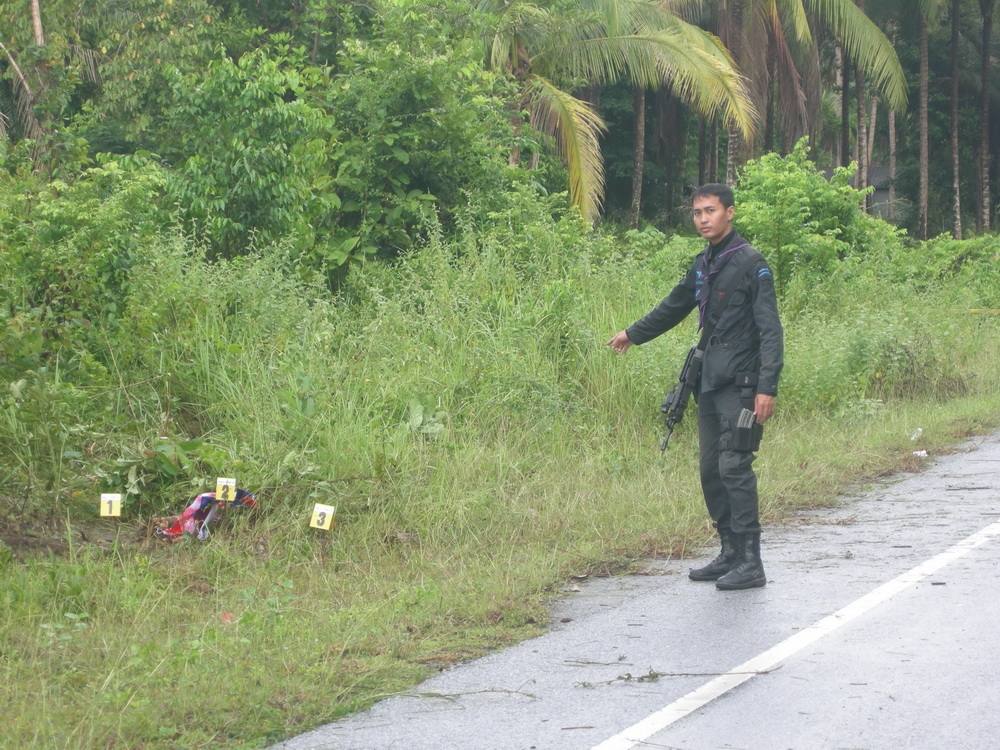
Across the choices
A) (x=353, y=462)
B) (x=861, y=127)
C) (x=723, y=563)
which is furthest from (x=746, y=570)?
(x=861, y=127)

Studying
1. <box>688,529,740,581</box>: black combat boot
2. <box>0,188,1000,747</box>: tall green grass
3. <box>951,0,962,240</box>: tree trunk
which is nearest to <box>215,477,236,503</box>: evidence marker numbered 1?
<box>0,188,1000,747</box>: tall green grass

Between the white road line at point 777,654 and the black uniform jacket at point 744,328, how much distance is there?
1150 millimetres

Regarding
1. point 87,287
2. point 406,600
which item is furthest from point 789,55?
point 406,600

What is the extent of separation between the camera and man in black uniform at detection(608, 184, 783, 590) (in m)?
6.57

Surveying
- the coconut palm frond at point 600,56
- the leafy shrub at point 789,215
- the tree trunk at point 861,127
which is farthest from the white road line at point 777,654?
the tree trunk at point 861,127

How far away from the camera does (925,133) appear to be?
35.2 meters

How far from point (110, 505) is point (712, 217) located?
3628mm

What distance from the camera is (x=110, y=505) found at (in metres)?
7.06

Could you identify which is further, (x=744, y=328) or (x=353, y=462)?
(x=353, y=462)

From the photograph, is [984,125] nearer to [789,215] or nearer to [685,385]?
[789,215]

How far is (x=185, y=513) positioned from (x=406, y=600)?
1.69m

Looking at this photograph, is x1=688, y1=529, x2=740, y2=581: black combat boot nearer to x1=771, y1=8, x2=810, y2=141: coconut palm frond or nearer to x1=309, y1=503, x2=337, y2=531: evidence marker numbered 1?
x1=309, y1=503, x2=337, y2=531: evidence marker numbered 1

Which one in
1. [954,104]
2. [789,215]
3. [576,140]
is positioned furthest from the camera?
[954,104]

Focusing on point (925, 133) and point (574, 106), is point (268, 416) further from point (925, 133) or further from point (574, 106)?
point (925, 133)
